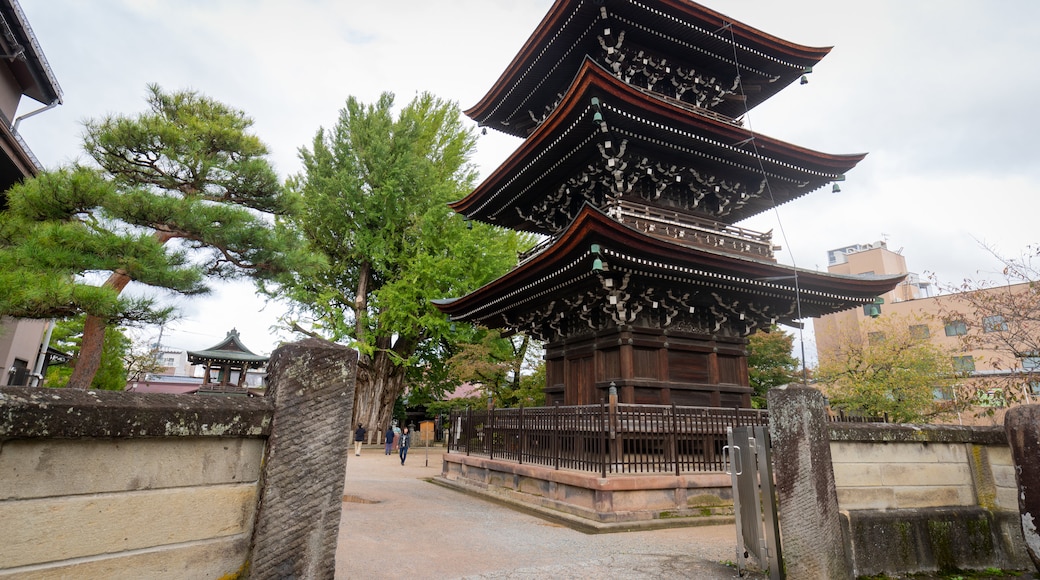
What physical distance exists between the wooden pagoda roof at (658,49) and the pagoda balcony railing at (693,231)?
4.93 m

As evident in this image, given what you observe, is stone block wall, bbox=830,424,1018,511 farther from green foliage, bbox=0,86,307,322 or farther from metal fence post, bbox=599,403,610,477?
green foliage, bbox=0,86,307,322

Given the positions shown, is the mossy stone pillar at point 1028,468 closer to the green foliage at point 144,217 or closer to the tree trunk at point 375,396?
the green foliage at point 144,217

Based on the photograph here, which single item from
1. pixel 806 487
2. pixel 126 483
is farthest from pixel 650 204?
pixel 126 483

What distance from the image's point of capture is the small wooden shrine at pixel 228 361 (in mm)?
30094

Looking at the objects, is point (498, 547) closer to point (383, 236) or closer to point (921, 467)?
point (921, 467)

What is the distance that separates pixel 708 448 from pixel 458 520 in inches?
194

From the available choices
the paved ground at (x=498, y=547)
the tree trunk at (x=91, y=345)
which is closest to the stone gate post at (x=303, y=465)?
the paved ground at (x=498, y=547)

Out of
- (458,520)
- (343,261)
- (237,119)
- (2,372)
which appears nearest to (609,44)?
(237,119)

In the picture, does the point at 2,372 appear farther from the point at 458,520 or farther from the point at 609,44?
the point at 609,44

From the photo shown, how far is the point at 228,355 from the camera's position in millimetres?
30531

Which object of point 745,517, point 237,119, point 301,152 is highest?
point 301,152

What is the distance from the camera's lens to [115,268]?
1013 centimetres

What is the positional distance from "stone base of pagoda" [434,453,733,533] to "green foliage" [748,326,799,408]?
1702 centimetres

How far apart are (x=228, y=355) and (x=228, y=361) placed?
0.63m
